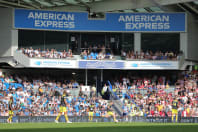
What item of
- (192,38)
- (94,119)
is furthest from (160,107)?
(192,38)

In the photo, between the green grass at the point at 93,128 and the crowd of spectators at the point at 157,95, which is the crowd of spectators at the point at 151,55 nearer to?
the crowd of spectators at the point at 157,95

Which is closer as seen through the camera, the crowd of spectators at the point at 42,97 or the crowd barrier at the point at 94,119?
the crowd barrier at the point at 94,119

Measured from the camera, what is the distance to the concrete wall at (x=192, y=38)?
35.9m

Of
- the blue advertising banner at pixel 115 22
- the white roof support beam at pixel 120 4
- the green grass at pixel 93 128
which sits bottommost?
the green grass at pixel 93 128

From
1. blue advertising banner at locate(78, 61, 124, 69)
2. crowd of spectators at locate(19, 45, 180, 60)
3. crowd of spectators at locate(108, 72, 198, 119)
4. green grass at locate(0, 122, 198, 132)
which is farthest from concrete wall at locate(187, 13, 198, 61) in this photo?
green grass at locate(0, 122, 198, 132)

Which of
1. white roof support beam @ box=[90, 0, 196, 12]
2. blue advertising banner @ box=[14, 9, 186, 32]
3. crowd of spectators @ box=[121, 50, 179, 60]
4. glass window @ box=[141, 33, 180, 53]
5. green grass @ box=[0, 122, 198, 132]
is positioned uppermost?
white roof support beam @ box=[90, 0, 196, 12]

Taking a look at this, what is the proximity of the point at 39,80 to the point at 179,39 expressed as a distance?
1362cm

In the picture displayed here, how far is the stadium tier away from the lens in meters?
32.5

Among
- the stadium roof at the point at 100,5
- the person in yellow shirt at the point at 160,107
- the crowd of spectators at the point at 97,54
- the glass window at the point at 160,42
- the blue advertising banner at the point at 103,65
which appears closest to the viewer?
the person in yellow shirt at the point at 160,107

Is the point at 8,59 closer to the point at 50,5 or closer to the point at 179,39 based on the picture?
the point at 50,5

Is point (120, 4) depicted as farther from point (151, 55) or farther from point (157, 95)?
point (157, 95)

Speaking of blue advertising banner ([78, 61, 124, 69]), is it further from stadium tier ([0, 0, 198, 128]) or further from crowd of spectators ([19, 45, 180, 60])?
crowd of spectators ([19, 45, 180, 60])

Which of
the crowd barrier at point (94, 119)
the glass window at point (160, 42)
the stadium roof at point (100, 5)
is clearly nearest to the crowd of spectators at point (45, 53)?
the stadium roof at point (100, 5)

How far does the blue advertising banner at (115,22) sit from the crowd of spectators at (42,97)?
5311 millimetres
